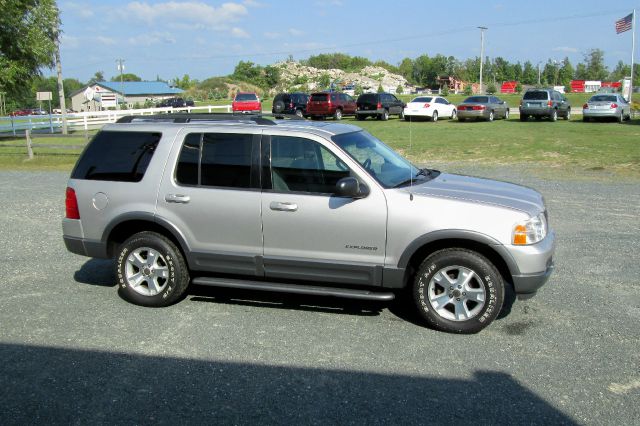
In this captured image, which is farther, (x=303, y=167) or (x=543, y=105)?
(x=543, y=105)

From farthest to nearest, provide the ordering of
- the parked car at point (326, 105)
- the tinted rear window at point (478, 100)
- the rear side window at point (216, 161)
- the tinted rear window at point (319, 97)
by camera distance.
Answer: the tinted rear window at point (319, 97), the parked car at point (326, 105), the tinted rear window at point (478, 100), the rear side window at point (216, 161)

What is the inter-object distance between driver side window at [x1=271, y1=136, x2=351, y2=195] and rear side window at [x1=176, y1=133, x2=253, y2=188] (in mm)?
278

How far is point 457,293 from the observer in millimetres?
5324

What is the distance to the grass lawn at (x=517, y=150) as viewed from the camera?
17.2 metres

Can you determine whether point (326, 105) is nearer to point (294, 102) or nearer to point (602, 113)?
point (294, 102)

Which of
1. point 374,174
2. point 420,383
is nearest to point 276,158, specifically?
point 374,174

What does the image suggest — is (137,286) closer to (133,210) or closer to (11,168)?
(133,210)

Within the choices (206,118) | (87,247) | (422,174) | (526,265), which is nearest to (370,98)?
(422,174)

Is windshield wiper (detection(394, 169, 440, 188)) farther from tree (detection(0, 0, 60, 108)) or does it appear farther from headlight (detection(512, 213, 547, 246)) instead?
tree (detection(0, 0, 60, 108))

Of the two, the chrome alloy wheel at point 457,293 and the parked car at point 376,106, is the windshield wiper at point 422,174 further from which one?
the parked car at point 376,106

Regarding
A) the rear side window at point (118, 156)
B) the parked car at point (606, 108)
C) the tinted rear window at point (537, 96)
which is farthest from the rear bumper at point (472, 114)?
the rear side window at point (118, 156)

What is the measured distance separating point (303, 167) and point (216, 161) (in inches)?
34.8

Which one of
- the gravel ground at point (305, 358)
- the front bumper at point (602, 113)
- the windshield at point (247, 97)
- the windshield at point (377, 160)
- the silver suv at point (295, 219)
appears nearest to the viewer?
the gravel ground at point (305, 358)

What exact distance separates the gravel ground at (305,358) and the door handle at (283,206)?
41.3 inches
